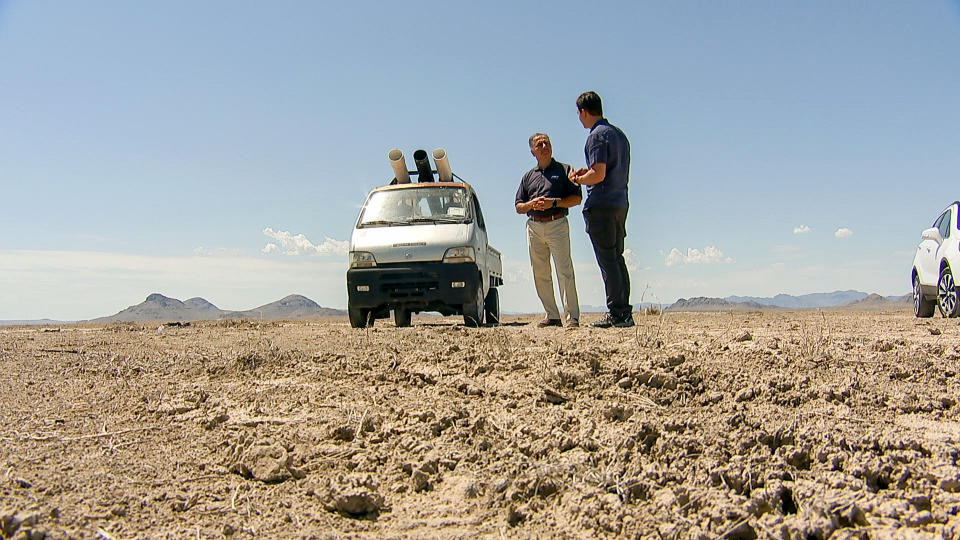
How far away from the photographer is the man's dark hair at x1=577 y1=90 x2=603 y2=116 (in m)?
6.71

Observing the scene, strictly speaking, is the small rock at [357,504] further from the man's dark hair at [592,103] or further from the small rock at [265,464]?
the man's dark hair at [592,103]

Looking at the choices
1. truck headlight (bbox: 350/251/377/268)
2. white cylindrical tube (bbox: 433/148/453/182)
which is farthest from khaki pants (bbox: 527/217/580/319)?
white cylindrical tube (bbox: 433/148/453/182)

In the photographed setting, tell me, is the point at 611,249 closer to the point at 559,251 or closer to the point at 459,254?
the point at 559,251

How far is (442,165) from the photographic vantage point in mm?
11055

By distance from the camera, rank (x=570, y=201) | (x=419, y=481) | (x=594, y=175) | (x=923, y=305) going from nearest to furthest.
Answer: (x=419, y=481) → (x=594, y=175) → (x=570, y=201) → (x=923, y=305)

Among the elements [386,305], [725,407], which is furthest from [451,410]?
[386,305]

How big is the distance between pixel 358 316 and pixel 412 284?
871 mm

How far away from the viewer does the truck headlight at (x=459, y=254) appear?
8641 millimetres

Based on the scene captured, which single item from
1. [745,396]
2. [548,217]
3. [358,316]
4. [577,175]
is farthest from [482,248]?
[745,396]

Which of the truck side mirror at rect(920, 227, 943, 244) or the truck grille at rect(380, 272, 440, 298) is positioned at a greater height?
the truck side mirror at rect(920, 227, 943, 244)

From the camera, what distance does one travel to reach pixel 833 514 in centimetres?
230

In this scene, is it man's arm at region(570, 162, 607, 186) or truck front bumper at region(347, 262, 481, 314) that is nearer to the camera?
man's arm at region(570, 162, 607, 186)

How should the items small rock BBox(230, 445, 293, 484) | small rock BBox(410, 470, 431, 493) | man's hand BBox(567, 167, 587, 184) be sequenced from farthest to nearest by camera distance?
man's hand BBox(567, 167, 587, 184)
small rock BBox(230, 445, 293, 484)
small rock BBox(410, 470, 431, 493)

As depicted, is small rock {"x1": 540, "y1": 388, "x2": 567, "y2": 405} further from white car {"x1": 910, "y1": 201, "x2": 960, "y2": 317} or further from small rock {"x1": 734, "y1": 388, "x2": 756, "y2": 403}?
white car {"x1": 910, "y1": 201, "x2": 960, "y2": 317}
